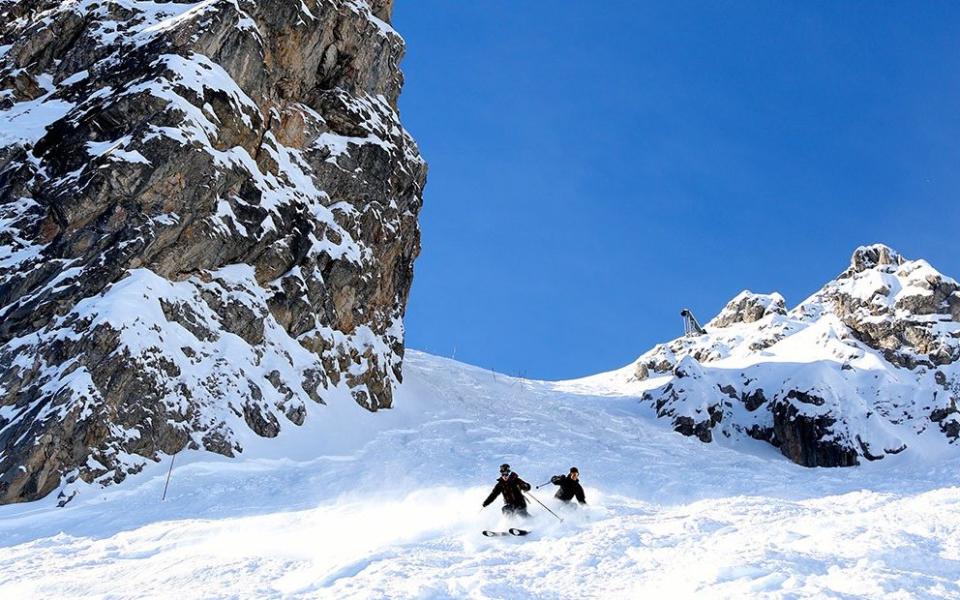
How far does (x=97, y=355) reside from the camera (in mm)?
26797

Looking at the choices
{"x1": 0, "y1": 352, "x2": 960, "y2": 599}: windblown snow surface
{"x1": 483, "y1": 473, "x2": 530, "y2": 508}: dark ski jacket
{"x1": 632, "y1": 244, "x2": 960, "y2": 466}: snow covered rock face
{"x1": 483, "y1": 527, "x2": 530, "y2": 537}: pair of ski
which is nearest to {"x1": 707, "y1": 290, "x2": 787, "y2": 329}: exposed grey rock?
{"x1": 632, "y1": 244, "x2": 960, "y2": 466}: snow covered rock face

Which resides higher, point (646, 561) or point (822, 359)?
point (822, 359)

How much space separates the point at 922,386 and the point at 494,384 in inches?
1223

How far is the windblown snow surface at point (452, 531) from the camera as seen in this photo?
10.6 metres

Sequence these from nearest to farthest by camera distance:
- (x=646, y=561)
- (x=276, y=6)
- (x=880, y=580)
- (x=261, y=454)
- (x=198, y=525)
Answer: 1. (x=880, y=580)
2. (x=646, y=561)
3. (x=198, y=525)
4. (x=261, y=454)
5. (x=276, y=6)

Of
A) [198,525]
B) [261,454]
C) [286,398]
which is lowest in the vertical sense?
[198,525]

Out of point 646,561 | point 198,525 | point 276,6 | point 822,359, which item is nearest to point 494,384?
point 822,359

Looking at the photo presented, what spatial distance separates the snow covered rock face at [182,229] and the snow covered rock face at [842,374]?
26811mm

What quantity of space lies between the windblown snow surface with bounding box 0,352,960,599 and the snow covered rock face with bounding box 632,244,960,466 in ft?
56.9

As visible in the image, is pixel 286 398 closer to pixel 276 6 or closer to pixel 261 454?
pixel 261 454

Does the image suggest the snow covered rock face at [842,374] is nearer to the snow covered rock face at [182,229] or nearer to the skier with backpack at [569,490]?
the snow covered rock face at [182,229]

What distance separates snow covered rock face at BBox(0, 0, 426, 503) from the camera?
2667cm

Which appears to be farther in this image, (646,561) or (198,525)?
(198,525)

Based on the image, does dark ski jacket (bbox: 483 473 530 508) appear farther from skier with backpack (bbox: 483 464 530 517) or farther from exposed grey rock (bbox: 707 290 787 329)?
exposed grey rock (bbox: 707 290 787 329)
